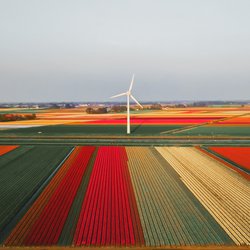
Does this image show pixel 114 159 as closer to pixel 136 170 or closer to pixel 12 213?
pixel 136 170

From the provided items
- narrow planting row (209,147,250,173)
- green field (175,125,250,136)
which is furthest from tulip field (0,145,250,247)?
green field (175,125,250,136)

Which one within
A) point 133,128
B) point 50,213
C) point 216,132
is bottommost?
point 133,128

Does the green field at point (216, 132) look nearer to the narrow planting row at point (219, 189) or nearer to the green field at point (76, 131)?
the green field at point (76, 131)

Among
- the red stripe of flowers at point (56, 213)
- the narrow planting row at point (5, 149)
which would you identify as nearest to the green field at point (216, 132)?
the narrow planting row at point (5, 149)

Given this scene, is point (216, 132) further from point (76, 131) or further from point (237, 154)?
point (76, 131)

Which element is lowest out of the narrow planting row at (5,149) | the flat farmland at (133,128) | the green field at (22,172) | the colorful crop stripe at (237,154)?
the flat farmland at (133,128)

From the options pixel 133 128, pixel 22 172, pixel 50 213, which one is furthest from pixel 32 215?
pixel 133 128
